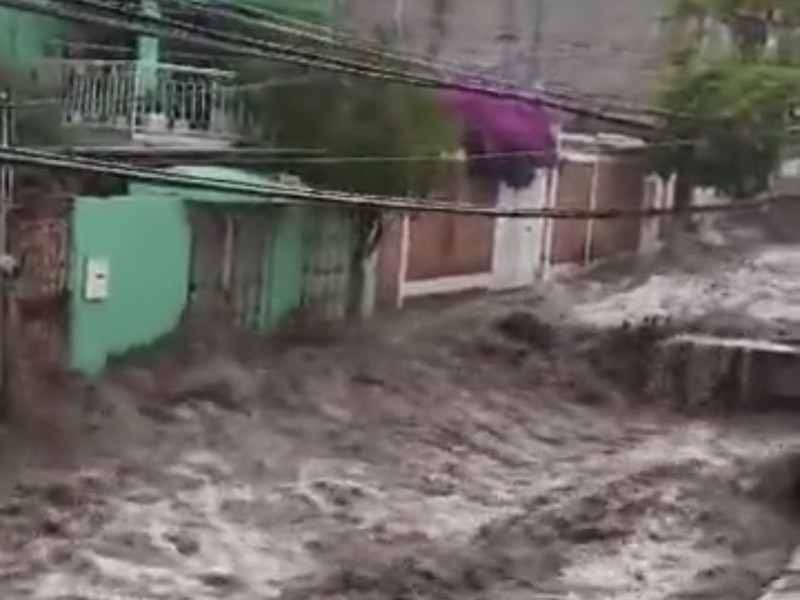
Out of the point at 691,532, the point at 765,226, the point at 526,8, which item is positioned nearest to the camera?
the point at 691,532

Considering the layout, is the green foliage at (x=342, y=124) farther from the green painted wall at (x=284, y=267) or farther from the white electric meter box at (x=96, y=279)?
the white electric meter box at (x=96, y=279)

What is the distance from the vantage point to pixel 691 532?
7.77 metres

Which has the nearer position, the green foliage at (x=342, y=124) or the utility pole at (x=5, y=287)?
the utility pole at (x=5, y=287)

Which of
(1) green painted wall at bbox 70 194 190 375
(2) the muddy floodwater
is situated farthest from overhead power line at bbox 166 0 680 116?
(2) the muddy floodwater

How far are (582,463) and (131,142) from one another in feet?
9.78

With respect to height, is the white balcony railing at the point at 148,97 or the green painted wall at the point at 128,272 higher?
the white balcony railing at the point at 148,97

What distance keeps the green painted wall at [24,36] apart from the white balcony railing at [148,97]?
161 mm

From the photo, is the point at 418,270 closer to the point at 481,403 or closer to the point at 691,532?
the point at 481,403

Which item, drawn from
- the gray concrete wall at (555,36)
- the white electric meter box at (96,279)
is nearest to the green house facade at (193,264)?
the white electric meter box at (96,279)

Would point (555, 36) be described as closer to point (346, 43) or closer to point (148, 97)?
point (148, 97)

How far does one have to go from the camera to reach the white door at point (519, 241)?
1280 cm

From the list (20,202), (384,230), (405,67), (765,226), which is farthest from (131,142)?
(765,226)

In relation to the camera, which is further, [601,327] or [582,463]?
[601,327]

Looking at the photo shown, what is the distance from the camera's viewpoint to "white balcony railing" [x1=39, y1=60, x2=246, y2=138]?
884cm
